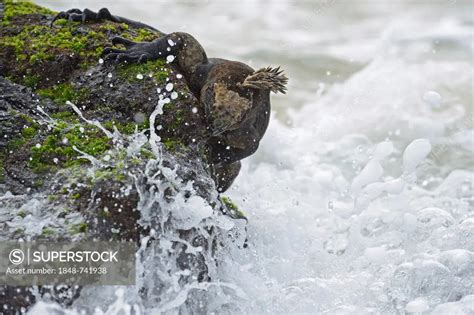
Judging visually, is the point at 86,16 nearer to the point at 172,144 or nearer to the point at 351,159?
the point at 172,144

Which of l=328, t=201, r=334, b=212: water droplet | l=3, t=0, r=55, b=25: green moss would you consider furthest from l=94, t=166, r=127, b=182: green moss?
l=328, t=201, r=334, b=212: water droplet

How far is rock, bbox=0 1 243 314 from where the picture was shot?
3.66m

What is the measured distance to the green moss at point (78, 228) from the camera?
3.60 m

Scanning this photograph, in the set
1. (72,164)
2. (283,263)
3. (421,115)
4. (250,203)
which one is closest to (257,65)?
(421,115)

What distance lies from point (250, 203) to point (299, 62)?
7.02 m

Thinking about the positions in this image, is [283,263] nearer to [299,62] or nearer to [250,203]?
[250,203]

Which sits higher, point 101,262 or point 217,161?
point 217,161

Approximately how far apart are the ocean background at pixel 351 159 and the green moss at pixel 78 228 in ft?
1.12

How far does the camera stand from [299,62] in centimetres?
1288

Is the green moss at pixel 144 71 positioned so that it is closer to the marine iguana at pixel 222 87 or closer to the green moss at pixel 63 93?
the marine iguana at pixel 222 87

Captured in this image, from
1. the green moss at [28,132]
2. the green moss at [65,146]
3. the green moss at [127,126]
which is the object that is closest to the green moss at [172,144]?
the green moss at [127,126]

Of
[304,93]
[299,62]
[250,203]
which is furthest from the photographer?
[299,62]

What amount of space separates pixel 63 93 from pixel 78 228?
137 centimetres

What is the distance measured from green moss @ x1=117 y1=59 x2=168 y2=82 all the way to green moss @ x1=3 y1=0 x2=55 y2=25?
1312 mm
